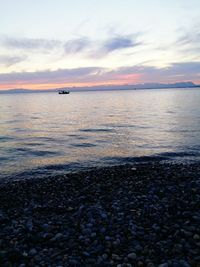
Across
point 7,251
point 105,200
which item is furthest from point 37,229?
point 105,200

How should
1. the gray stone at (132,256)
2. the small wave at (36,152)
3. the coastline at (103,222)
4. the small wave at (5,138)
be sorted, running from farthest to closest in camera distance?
the small wave at (5,138), the small wave at (36,152), the coastline at (103,222), the gray stone at (132,256)

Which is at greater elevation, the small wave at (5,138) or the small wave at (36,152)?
the small wave at (5,138)

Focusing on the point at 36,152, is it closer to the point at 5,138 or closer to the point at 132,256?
the point at 5,138

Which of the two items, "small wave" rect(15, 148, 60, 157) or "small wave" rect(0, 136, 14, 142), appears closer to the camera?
"small wave" rect(15, 148, 60, 157)

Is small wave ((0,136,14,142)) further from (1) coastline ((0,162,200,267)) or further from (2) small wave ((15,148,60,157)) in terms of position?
(1) coastline ((0,162,200,267))

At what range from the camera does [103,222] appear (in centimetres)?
1084

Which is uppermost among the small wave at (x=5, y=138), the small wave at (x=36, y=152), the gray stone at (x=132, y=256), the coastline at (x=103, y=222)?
the gray stone at (x=132, y=256)

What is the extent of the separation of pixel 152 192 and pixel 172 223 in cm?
368

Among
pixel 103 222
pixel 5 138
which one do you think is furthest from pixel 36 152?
pixel 103 222

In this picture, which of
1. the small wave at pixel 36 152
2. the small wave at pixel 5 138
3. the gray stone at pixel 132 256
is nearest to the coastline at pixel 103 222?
the gray stone at pixel 132 256

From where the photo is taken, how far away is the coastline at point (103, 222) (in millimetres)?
8586

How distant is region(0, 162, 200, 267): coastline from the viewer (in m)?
8.59

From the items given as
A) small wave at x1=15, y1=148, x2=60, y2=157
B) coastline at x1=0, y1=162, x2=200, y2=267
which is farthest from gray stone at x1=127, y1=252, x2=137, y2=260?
small wave at x1=15, y1=148, x2=60, y2=157

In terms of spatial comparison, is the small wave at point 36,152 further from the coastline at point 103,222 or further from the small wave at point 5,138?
the coastline at point 103,222
